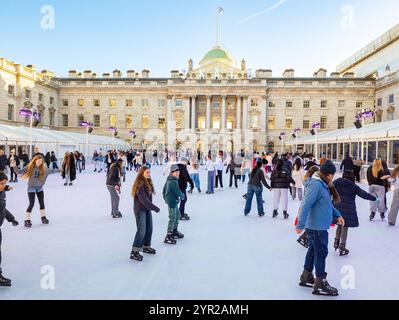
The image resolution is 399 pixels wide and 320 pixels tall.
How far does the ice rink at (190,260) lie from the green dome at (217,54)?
7119 cm

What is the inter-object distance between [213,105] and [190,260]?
55848 millimetres

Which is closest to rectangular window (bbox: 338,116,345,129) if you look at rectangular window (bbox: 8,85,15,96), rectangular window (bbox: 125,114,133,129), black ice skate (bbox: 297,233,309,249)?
rectangular window (bbox: 125,114,133,129)

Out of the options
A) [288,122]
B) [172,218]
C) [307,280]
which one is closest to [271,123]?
[288,122]

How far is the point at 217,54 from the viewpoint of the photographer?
76.6m

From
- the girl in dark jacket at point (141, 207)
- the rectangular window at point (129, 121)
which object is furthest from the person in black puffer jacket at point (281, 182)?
the rectangular window at point (129, 121)

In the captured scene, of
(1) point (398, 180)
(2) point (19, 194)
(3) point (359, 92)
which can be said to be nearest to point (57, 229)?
(2) point (19, 194)

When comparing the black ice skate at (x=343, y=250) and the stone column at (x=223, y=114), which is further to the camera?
the stone column at (x=223, y=114)

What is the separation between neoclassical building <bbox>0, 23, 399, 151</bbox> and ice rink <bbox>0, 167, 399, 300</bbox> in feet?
162

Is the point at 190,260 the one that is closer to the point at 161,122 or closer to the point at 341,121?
the point at 161,122

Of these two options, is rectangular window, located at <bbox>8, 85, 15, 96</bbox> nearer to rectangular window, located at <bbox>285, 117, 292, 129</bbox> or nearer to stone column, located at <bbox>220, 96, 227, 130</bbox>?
stone column, located at <bbox>220, 96, 227, 130</bbox>

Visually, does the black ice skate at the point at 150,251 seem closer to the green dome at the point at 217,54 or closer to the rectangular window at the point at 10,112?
the rectangular window at the point at 10,112

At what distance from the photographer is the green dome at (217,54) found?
7625 centimetres
